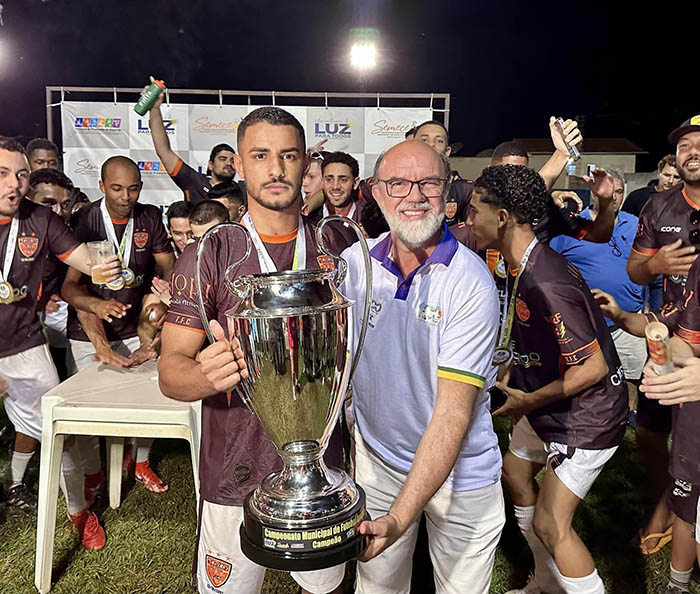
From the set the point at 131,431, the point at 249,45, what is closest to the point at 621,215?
the point at 131,431

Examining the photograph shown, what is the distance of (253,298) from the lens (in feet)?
4.19

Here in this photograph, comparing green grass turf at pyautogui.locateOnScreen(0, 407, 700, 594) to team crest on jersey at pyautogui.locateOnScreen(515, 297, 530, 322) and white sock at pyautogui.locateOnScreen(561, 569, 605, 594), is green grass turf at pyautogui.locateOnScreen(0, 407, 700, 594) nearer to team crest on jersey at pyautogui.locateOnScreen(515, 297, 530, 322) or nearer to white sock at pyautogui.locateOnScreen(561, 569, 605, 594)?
white sock at pyautogui.locateOnScreen(561, 569, 605, 594)

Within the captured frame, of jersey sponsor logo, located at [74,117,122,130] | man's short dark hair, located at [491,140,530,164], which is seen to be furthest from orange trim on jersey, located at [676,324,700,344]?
jersey sponsor logo, located at [74,117,122,130]

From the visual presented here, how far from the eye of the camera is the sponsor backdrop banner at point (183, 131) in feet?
27.8

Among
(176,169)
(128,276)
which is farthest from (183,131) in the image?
(128,276)

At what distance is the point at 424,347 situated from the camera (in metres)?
1.80

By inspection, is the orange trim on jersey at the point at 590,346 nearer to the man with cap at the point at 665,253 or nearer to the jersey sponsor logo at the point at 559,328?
the jersey sponsor logo at the point at 559,328

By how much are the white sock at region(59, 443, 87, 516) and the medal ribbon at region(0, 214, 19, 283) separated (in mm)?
944

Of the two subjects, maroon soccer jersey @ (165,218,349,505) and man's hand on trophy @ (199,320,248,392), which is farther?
maroon soccer jersey @ (165,218,349,505)

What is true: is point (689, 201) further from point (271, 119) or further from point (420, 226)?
point (271, 119)

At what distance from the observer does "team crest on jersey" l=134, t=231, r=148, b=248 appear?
153 inches

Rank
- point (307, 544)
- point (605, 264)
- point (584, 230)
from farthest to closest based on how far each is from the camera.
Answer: point (605, 264), point (584, 230), point (307, 544)

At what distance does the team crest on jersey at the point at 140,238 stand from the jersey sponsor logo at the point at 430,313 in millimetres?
2619

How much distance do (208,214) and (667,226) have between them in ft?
8.20
